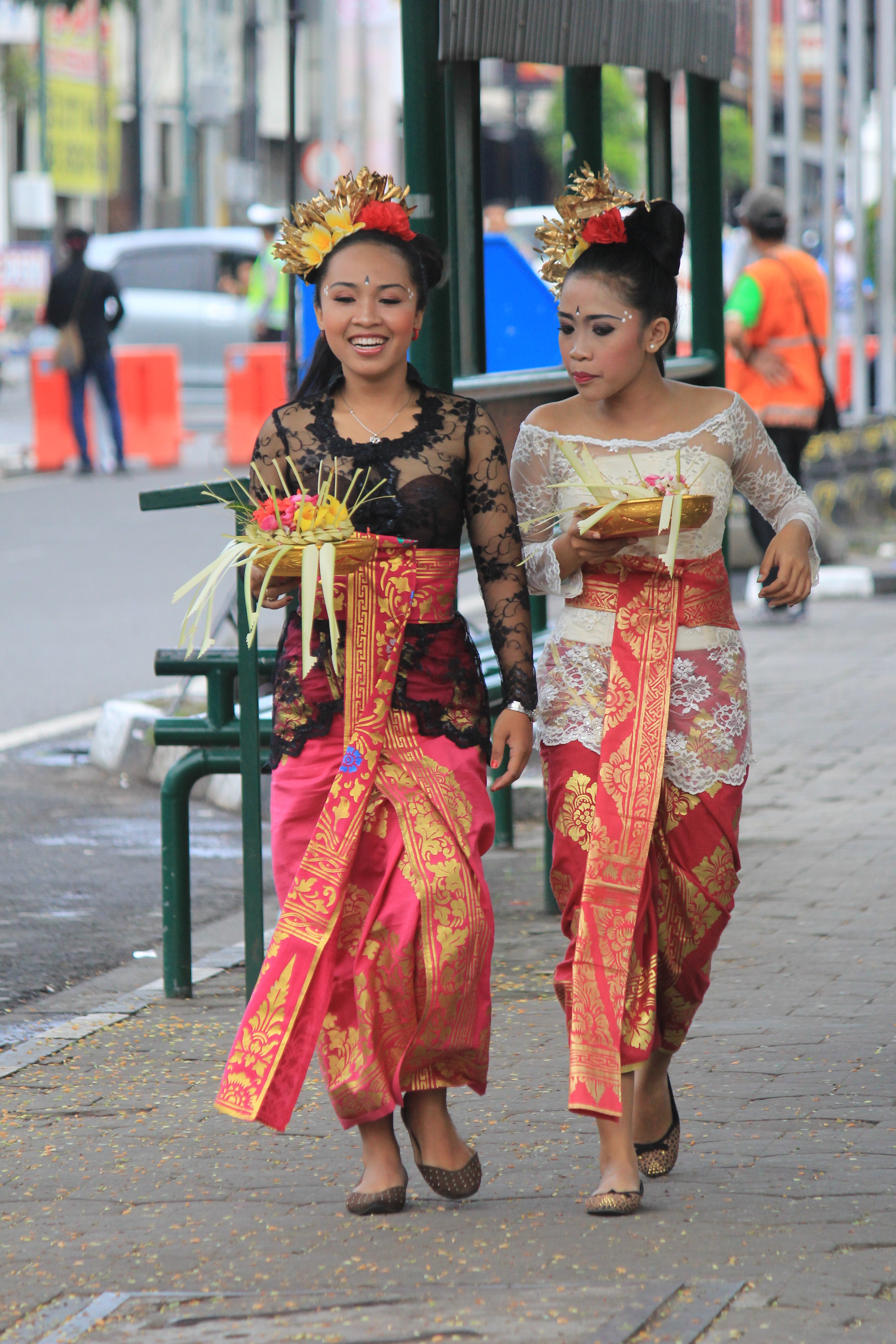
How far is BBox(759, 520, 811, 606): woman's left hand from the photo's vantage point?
4012mm

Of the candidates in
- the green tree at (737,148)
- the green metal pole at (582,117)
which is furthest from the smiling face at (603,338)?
the green tree at (737,148)

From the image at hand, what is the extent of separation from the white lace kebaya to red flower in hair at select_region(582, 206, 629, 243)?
1.20 feet

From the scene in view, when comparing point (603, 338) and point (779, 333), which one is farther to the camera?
point (779, 333)

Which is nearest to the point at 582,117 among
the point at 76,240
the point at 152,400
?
the point at 76,240

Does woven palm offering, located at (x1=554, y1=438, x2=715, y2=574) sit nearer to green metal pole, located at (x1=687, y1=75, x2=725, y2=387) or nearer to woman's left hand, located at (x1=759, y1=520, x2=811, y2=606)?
woman's left hand, located at (x1=759, y1=520, x2=811, y2=606)

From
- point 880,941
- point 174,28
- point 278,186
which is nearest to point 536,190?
point 278,186

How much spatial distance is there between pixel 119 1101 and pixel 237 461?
52.2ft

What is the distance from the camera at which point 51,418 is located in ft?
68.4

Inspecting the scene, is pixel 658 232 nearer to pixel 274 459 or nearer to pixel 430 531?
pixel 430 531

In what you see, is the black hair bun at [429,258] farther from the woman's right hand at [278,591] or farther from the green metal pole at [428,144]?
the green metal pole at [428,144]

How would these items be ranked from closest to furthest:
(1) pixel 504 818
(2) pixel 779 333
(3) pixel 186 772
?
(3) pixel 186 772, (1) pixel 504 818, (2) pixel 779 333

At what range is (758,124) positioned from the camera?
1415cm

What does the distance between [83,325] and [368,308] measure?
16054 millimetres

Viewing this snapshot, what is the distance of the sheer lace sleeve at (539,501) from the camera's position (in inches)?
158
